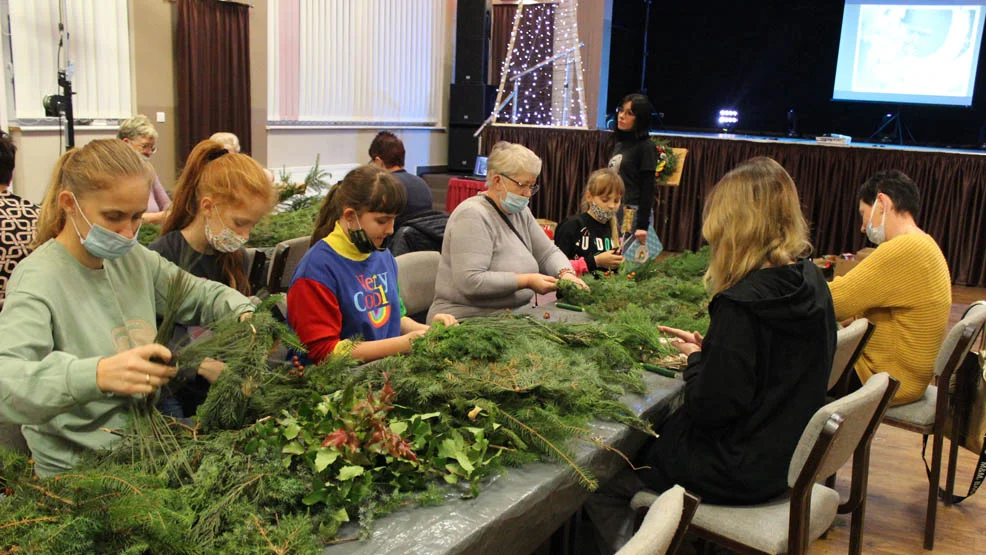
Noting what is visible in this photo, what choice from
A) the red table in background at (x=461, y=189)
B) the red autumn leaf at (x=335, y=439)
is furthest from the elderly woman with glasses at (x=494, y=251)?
the red table in background at (x=461, y=189)

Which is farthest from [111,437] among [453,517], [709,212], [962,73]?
[962,73]

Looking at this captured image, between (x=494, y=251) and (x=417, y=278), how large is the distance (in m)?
0.39

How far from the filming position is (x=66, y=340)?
1.57 m

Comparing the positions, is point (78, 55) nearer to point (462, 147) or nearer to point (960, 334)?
point (462, 147)

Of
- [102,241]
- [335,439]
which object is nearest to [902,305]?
[335,439]

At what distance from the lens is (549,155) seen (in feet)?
30.5

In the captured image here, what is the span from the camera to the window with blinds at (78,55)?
6.17 meters

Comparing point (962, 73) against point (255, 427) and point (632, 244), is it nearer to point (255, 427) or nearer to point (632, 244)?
point (632, 244)

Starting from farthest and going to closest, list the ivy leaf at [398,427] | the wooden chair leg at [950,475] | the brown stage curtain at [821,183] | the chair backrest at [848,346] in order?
the brown stage curtain at [821,183], the wooden chair leg at [950,475], the chair backrest at [848,346], the ivy leaf at [398,427]

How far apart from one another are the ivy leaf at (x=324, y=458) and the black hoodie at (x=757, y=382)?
1.04 metres

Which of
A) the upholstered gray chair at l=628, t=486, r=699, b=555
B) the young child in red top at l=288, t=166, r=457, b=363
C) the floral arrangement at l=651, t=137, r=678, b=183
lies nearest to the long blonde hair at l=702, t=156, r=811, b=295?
the young child in red top at l=288, t=166, r=457, b=363

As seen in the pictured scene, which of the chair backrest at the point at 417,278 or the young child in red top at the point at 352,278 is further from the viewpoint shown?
the chair backrest at the point at 417,278

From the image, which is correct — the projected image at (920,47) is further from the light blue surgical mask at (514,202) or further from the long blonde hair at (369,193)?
the long blonde hair at (369,193)

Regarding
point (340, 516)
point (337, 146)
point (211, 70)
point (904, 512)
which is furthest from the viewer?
point (337, 146)
